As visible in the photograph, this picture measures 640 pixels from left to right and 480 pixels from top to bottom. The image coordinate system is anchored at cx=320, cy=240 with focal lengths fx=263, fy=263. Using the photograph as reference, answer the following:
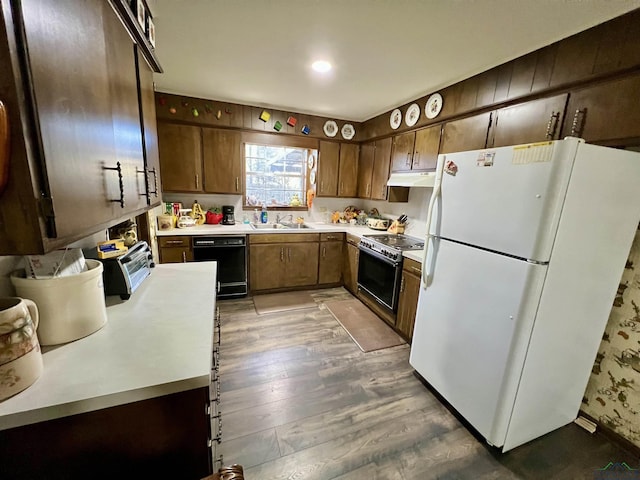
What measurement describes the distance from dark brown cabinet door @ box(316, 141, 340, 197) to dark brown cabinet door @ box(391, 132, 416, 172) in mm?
918

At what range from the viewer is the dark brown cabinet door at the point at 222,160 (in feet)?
10.6

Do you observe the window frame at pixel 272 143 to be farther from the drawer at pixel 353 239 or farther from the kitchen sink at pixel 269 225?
the drawer at pixel 353 239

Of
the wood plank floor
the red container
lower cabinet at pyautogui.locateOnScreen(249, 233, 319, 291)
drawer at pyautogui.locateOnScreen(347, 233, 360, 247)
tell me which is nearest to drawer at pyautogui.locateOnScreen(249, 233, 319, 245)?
lower cabinet at pyautogui.locateOnScreen(249, 233, 319, 291)

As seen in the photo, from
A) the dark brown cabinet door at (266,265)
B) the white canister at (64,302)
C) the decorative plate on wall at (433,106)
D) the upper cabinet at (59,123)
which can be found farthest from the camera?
the dark brown cabinet door at (266,265)

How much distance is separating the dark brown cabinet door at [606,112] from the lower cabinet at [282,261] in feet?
8.63

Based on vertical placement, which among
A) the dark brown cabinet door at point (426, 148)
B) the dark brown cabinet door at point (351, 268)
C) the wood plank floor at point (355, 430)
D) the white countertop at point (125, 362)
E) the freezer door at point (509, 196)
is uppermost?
the dark brown cabinet door at point (426, 148)

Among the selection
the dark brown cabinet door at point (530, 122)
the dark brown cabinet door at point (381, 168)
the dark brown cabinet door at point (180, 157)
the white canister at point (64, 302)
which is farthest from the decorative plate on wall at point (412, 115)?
the white canister at point (64, 302)

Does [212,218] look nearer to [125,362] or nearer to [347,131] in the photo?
[347,131]

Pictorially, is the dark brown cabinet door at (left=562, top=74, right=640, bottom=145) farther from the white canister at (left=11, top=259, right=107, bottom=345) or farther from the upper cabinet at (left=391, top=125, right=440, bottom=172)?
the white canister at (left=11, top=259, right=107, bottom=345)

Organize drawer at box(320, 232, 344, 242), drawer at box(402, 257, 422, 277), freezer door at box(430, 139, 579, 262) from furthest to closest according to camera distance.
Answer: drawer at box(320, 232, 344, 242)
drawer at box(402, 257, 422, 277)
freezer door at box(430, 139, 579, 262)

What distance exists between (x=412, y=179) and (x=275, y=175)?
6.40 ft

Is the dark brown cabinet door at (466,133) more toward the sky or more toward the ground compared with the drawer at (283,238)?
more toward the sky

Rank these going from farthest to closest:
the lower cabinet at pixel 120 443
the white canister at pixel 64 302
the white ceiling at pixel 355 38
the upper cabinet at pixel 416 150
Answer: the upper cabinet at pixel 416 150, the white ceiling at pixel 355 38, the white canister at pixel 64 302, the lower cabinet at pixel 120 443

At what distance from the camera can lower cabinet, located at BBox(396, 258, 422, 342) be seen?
239cm
